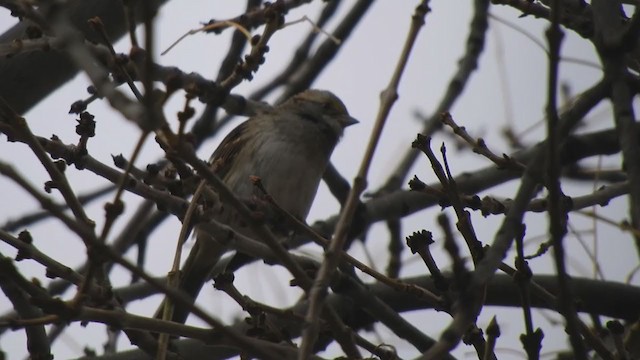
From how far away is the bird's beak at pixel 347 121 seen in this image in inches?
258

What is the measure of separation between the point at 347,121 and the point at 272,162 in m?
0.94

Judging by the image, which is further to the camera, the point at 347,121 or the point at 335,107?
the point at 335,107

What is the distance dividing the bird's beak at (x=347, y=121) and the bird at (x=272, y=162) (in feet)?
0.41

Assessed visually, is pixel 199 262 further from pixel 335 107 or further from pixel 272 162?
pixel 335 107

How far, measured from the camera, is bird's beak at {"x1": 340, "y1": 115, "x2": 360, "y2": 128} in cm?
655

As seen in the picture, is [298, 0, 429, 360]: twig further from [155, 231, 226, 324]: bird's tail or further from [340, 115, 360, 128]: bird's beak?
[340, 115, 360, 128]: bird's beak

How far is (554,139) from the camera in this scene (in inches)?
97.3

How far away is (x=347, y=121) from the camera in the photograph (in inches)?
259

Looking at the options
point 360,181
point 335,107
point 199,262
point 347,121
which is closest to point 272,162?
point 199,262

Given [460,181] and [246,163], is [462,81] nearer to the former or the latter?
[460,181]

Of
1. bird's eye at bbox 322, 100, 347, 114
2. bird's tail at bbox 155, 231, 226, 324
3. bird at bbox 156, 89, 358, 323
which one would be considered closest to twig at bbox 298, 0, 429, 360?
bird at bbox 156, 89, 358, 323

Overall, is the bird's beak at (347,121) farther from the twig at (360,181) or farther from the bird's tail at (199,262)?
the twig at (360,181)

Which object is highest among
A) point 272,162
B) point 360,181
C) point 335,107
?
point 335,107

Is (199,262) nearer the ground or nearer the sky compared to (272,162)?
nearer the ground
